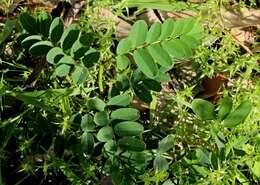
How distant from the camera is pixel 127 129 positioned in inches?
60.9

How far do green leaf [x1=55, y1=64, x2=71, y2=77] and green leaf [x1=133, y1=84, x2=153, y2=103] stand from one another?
207 mm

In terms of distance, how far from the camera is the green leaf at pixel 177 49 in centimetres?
157

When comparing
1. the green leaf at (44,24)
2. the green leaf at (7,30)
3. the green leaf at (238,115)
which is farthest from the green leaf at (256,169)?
the green leaf at (7,30)

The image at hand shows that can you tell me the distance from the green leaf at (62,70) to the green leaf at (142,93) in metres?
0.21

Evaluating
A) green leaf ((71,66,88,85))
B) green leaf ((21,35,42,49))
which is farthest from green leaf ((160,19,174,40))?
green leaf ((21,35,42,49))

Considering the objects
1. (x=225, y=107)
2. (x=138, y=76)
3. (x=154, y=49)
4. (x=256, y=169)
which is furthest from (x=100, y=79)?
(x=256, y=169)

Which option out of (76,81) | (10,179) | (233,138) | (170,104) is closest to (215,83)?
(170,104)

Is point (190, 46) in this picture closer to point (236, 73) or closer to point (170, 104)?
point (170, 104)

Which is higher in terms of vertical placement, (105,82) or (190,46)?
(190,46)

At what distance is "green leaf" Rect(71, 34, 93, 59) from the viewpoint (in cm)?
156

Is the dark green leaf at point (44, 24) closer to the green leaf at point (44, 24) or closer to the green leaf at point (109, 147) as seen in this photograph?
the green leaf at point (44, 24)

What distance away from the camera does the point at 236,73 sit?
1999 mm

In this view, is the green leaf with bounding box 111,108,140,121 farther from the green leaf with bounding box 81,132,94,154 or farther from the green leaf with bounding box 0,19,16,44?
the green leaf with bounding box 0,19,16,44

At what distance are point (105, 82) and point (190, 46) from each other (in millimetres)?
347
